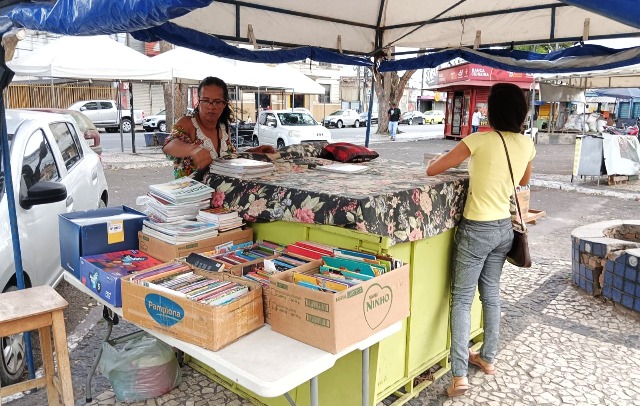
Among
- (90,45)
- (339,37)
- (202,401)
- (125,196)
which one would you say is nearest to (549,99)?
(339,37)

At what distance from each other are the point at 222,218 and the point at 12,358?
171 cm

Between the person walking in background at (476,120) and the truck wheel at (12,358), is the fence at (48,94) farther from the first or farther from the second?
the truck wheel at (12,358)

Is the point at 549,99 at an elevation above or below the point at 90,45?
below

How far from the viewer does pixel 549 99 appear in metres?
12.9

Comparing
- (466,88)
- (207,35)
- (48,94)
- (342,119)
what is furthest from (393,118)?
(207,35)

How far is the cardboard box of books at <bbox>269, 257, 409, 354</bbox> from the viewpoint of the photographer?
6.33 feet

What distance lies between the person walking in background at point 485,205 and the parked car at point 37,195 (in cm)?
270

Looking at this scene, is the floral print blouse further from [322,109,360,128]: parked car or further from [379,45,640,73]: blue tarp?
[322,109,360,128]: parked car

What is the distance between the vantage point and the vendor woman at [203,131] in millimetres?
3557

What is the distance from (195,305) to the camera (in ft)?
6.50

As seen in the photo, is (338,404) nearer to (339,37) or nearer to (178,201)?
(178,201)

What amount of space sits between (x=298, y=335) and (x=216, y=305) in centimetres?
37

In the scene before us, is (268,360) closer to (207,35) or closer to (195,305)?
(195,305)

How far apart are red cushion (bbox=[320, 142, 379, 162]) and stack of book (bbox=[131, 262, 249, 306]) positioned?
211cm
